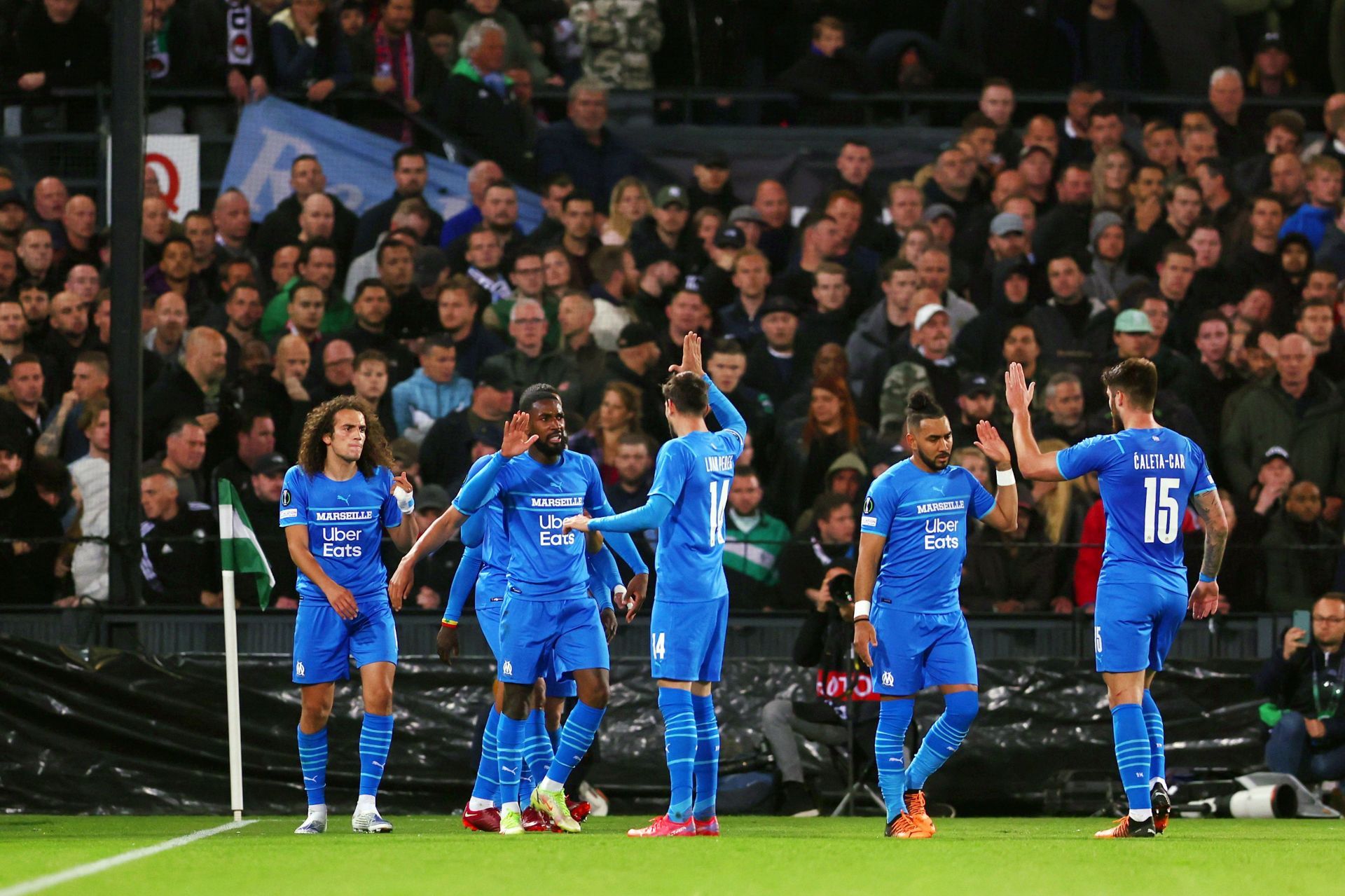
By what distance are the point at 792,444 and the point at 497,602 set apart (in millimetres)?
4169

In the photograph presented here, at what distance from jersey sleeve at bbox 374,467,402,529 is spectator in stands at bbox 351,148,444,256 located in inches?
257

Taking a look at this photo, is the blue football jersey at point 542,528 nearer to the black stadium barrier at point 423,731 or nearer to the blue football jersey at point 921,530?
the blue football jersey at point 921,530

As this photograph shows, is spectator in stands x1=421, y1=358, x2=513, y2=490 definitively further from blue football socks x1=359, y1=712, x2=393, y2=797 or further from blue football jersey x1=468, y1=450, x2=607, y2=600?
blue football socks x1=359, y1=712, x2=393, y2=797

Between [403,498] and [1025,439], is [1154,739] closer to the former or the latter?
[1025,439]

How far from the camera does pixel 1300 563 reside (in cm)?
1427

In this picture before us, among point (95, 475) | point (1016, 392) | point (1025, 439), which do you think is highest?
point (1016, 392)

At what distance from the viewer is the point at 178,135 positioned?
18.2 m

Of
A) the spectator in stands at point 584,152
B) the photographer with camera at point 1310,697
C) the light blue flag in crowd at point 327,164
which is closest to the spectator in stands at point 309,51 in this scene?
the light blue flag in crowd at point 327,164

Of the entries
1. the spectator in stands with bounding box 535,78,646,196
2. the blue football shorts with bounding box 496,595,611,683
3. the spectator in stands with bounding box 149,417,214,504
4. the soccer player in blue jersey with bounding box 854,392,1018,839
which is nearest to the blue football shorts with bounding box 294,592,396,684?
the blue football shorts with bounding box 496,595,611,683

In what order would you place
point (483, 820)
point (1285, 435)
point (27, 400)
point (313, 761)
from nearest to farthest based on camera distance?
1. point (313, 761)
2. point (483, 820)
3. point (27, 400)
4. point (1285, 435)

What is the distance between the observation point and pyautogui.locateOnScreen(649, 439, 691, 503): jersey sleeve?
32.1ft

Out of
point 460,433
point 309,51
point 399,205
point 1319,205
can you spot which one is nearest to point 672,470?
point 460,433

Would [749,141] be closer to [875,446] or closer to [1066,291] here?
[1066,291]

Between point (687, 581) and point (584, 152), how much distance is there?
9.32m
